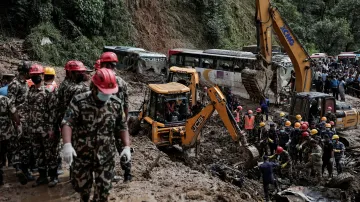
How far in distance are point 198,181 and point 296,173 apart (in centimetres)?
457

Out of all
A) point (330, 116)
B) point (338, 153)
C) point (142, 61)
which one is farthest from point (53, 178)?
point (142, 61)

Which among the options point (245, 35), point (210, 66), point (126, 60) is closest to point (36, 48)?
point (126, 60)

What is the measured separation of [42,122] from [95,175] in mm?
1973

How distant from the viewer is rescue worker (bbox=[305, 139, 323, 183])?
34.2ft

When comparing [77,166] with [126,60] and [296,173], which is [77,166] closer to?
[296,173]

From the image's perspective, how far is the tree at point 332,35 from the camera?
121ft

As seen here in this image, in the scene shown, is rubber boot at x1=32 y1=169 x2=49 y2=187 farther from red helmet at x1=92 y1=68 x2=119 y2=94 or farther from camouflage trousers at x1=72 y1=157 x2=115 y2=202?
red helmet at x1=92 y1=68 x2=119 y2=94

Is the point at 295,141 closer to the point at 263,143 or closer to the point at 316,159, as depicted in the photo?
the point at 263,143

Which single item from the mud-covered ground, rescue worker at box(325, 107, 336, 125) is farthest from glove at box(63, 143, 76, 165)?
rescue worker at box(325, 107, 336, 125)

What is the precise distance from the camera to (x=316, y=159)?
1044 centimetres

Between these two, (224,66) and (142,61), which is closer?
(224,66)

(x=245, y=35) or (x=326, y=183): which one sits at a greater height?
(x=245, y=35)

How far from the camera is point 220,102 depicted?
33.9 feet

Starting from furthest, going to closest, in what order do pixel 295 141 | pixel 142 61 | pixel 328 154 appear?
pixel 142 61
pixel 295 141
pixel 328 154
